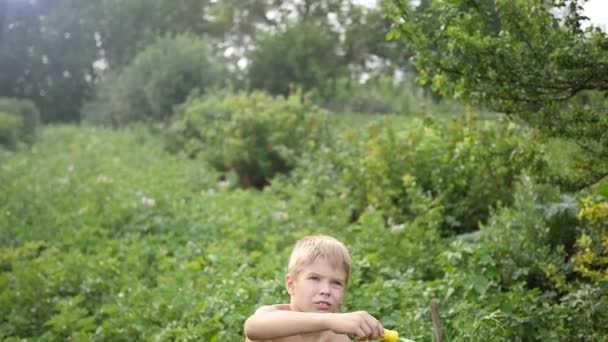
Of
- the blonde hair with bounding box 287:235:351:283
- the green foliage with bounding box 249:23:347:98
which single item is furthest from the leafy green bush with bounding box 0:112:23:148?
the blonde hair with bounding box 287:235:351:283

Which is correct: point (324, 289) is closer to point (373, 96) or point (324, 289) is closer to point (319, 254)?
point (319, 254)

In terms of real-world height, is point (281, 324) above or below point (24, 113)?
above

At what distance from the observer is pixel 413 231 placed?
5418mm

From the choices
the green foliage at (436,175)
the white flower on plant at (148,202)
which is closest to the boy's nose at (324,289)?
the green foliage at (436,175)

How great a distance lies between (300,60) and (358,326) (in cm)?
1890

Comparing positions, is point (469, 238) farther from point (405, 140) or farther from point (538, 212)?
point (405, 140)

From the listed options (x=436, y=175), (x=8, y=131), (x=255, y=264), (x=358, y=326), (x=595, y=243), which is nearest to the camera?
(x=358, y=326)

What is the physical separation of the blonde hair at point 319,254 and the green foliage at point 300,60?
58.1 feet

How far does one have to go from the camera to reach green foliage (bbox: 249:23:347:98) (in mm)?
20547

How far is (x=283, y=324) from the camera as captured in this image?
8.02 feet

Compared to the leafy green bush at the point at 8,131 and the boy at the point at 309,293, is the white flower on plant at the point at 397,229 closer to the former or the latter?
the boy at the point at 309,293

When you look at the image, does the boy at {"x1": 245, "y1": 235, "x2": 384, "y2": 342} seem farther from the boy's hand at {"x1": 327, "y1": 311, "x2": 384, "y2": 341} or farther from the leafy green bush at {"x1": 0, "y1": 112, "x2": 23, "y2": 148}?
the leafy green bush at {"x1": 0, "y1": 112, "x2": 23, "y2": 148}

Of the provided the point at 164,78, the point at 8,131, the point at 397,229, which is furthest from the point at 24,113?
the point at 397,229

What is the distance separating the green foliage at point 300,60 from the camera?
20.5m
